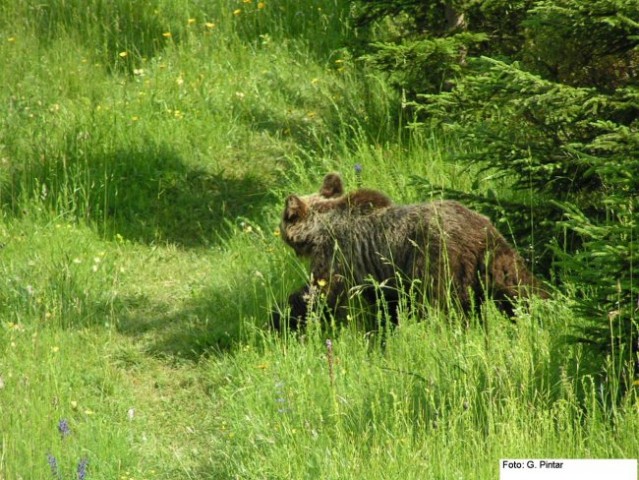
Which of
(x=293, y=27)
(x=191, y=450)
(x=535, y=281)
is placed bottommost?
(x=191, y=450)

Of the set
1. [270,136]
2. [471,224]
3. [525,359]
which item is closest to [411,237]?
[471,224]

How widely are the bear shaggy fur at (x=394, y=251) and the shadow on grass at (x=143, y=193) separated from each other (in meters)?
1.64

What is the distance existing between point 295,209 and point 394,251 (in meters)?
0.99

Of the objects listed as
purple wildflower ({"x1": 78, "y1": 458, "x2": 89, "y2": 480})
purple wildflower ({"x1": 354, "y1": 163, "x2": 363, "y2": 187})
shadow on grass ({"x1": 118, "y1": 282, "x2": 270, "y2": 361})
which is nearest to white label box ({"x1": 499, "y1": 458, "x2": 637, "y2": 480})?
purple wildflower ({"x1": 78, "y1": 458, "x2": 89, "y2": 480})

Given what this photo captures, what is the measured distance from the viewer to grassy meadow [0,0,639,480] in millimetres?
5527

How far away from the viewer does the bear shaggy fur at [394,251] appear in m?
7.09

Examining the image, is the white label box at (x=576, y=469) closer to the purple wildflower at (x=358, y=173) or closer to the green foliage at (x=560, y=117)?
the green foliage at (x=560, y=117)

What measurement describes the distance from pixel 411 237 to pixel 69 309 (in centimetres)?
256

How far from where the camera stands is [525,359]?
19.1ft

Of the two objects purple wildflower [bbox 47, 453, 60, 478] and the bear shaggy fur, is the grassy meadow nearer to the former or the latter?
purple wildflower [bbox 47, 453, 60, 478]

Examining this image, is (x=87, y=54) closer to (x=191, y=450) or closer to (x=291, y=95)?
(x=291, y=95)

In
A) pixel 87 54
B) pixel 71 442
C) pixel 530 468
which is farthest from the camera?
pixel 87 54

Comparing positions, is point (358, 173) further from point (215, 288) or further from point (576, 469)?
point (576, 469)

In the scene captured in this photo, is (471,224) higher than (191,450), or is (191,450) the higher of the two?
(471,224)
